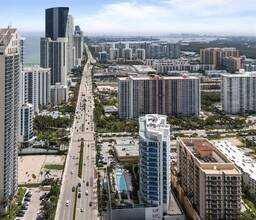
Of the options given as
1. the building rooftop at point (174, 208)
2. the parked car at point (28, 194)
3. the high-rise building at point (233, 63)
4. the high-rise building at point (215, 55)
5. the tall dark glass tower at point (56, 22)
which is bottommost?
the parked car at point (28, 194)

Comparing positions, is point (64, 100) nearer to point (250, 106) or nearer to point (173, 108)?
point (173, 108)

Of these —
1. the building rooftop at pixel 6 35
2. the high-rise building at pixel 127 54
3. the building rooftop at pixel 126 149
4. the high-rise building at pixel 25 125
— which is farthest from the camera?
the high-rise building at pixel 127 54

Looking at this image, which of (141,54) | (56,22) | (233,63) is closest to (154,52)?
(141,54)

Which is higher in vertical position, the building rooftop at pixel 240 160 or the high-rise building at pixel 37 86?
the high-rise building at pixel 37 86

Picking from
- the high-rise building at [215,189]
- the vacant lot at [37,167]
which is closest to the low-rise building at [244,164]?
the high-rise building at [215,189]

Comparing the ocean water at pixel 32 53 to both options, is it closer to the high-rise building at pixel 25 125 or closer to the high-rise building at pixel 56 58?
the high-rise building at pixel 56 58

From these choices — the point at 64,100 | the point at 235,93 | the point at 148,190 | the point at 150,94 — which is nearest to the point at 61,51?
the point at 64,100

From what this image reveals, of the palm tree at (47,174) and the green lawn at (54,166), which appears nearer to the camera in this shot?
the palm tree at (47,174)

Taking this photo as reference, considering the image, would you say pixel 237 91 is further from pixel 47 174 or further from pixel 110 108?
pixel 47 174
